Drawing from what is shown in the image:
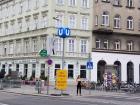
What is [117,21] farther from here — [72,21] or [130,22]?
[72,21]

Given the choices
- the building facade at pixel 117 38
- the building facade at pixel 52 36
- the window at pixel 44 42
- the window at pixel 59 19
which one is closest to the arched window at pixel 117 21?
the building facade at pixel 117 38

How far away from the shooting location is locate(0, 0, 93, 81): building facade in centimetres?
6919

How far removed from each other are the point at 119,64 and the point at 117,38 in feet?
14.7

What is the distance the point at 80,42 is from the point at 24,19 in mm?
12199

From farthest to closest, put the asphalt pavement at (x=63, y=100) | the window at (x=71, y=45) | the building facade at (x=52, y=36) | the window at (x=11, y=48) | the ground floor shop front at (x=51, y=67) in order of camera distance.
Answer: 1. the window at (x=11, y=48)
2. the window at (x=71, y=45)
3. the building facade at (x=52, y=36)
4. the ground floor shop front at (x=51, y=67)
5. the asphalt pavement at (x=63, y=100)

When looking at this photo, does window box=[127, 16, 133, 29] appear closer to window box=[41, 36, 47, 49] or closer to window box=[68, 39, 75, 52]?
window box=[68, 39, 75, 52]

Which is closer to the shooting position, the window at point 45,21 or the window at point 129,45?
the window at point 45,21

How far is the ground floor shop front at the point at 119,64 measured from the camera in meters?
71.8

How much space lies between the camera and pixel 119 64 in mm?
74625

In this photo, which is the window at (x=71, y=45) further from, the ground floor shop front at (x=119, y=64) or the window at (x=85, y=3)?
the window at (x=85, y=3)

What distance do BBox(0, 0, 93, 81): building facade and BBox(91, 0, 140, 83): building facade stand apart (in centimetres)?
168

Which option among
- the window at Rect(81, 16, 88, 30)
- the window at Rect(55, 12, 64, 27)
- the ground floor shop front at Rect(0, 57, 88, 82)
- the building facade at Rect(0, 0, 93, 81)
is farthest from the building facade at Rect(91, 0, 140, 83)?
the window at Rect(55, 12, 64, 27)

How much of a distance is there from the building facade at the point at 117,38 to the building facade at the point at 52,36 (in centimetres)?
168

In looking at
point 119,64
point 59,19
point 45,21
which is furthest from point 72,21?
point 119,64
